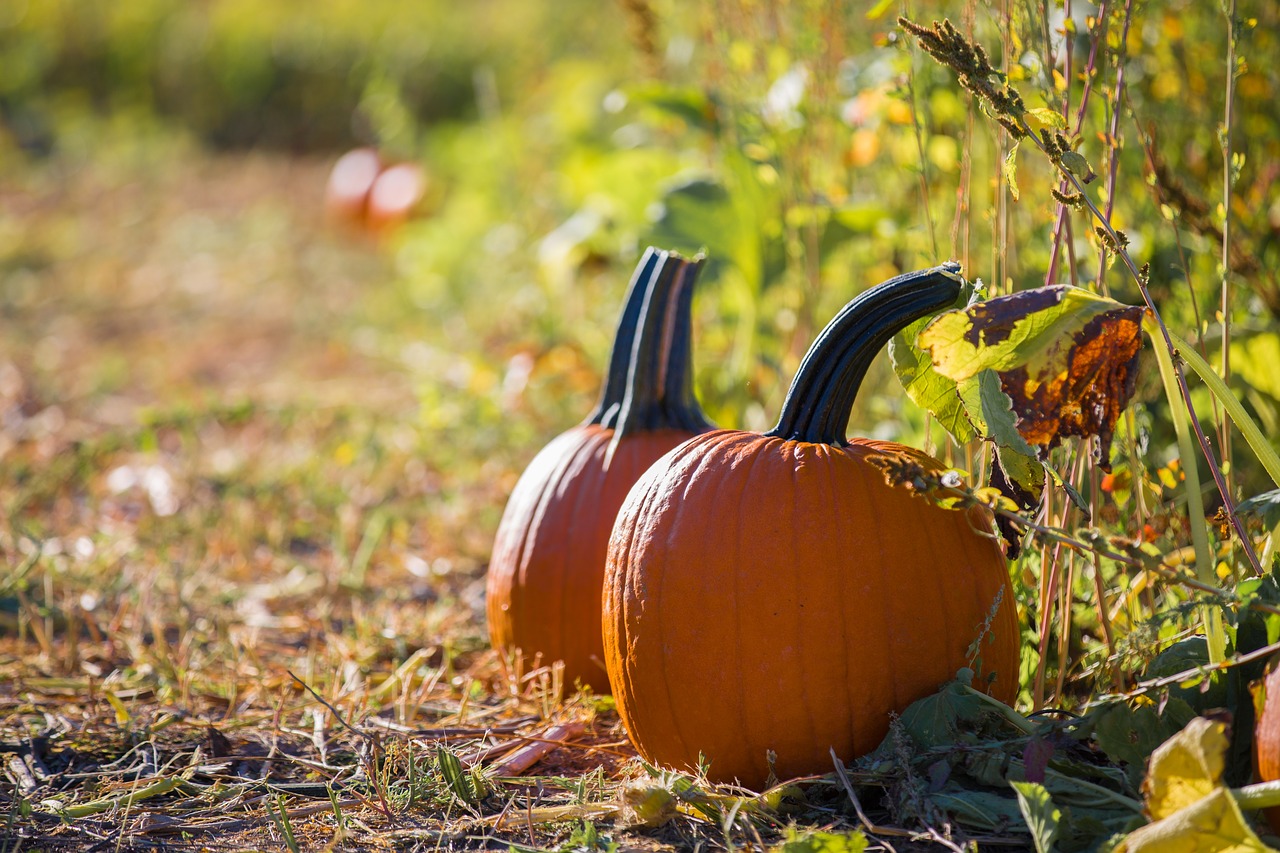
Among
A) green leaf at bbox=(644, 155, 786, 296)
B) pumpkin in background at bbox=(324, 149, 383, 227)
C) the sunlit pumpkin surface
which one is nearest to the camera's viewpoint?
the sunlit pumpkin surface

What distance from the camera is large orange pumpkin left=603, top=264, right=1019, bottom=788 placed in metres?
1.48

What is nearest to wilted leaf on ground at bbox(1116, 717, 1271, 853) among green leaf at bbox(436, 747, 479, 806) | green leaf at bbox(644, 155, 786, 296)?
green leaf at bbox(436, 747, 479, 806)

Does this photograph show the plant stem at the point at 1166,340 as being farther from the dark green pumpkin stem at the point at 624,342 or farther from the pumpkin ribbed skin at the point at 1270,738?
the dark green pumpkin stem at the point at 624,342

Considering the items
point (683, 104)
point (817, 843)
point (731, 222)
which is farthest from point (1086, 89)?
point (683, 104)

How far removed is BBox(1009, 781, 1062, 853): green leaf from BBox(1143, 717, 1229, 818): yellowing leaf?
10 centimetres

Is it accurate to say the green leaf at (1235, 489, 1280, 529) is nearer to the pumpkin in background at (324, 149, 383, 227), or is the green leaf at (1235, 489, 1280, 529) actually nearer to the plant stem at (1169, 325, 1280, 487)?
the plant stem at (1169, 325, 1280, 487)

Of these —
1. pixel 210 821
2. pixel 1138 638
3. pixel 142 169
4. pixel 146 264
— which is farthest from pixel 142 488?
pixel 142 169

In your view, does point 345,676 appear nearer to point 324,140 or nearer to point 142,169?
A: point 142,169

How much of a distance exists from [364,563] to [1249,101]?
2.39 metres

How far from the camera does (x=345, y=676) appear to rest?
2.08 meters

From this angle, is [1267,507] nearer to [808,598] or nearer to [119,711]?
[808,598]

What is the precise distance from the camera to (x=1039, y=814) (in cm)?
122

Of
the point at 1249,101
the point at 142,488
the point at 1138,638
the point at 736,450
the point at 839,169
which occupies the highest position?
the point at 1249,101

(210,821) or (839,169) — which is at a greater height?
(839,169)
